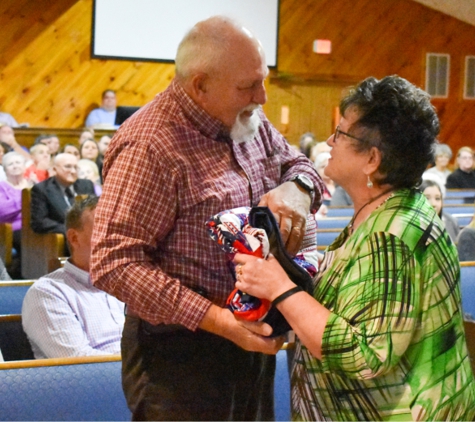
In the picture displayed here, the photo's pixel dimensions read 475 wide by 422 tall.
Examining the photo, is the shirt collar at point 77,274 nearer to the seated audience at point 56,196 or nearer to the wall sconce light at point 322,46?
the seated audience at point 56,196

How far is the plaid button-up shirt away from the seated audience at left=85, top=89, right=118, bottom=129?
8165 mm

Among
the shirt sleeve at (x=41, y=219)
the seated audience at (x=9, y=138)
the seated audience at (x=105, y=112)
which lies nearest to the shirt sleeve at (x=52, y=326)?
the shirt sleeve at (x=41, y=219)

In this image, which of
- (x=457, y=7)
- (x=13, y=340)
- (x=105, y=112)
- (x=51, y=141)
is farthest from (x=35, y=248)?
(x=457, y=7)

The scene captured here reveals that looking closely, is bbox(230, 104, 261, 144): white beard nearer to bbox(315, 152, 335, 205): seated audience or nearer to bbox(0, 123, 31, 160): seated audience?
bbox(315, 152, 335, 205): seated audience

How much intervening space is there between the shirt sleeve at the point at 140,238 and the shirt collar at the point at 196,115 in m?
0.14

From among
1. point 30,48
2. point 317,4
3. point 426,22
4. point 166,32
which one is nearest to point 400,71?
point 426,22

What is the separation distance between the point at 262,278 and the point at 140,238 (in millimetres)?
276

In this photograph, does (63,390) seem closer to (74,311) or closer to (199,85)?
(74,311)

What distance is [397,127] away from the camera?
1.38 meters

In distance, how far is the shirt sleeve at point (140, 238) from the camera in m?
1.49

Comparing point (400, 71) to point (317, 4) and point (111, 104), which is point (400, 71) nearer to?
point (317, 4)

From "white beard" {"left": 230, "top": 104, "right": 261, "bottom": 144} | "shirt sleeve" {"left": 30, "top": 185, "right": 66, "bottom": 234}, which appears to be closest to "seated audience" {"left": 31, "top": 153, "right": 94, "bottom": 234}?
"shirt sleeve" {"left": 30, "top": 185, "right": 66, "bottom": 234}

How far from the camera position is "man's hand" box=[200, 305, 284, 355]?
144 cm

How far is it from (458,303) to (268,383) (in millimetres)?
562
